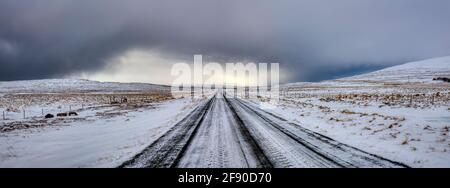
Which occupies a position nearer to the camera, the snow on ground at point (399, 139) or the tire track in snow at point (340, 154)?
the tire track in snow at point (340, 154)

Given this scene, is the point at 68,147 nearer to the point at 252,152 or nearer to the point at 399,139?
the point at 252,152

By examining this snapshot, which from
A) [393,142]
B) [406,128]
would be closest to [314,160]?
[393,142]

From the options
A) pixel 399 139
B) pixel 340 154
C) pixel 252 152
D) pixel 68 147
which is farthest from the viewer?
pixel 399 139

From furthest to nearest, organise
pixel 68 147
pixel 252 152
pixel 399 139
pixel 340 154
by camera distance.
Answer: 1. pixel 399 139
2. pixel 68 147
3. pixel 252 152
4. pixel 340 154

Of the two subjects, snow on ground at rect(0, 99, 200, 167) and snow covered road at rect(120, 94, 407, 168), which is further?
Answer: snow on ground at rect(0, 99, 200, 167)

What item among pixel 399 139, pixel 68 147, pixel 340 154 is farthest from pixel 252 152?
pixel 68 147

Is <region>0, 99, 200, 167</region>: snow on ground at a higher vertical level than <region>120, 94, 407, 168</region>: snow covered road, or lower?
lower

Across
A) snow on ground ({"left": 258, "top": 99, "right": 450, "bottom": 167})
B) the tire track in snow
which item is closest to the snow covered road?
the tire track in snow

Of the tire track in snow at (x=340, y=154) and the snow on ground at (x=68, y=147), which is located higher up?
the tire track in snow at (x=340, y=154)

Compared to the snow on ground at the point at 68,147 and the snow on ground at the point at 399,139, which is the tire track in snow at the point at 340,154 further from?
the snow on ground at the point at 68,147

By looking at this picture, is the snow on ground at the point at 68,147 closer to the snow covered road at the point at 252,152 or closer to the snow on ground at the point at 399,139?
the snow covered road at the point at 252,152

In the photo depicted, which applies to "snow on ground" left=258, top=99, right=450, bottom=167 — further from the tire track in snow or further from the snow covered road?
the snow covered road

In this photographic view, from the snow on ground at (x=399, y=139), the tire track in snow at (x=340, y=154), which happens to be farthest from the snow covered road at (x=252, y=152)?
the snow on ground at (x=399, y=139)
